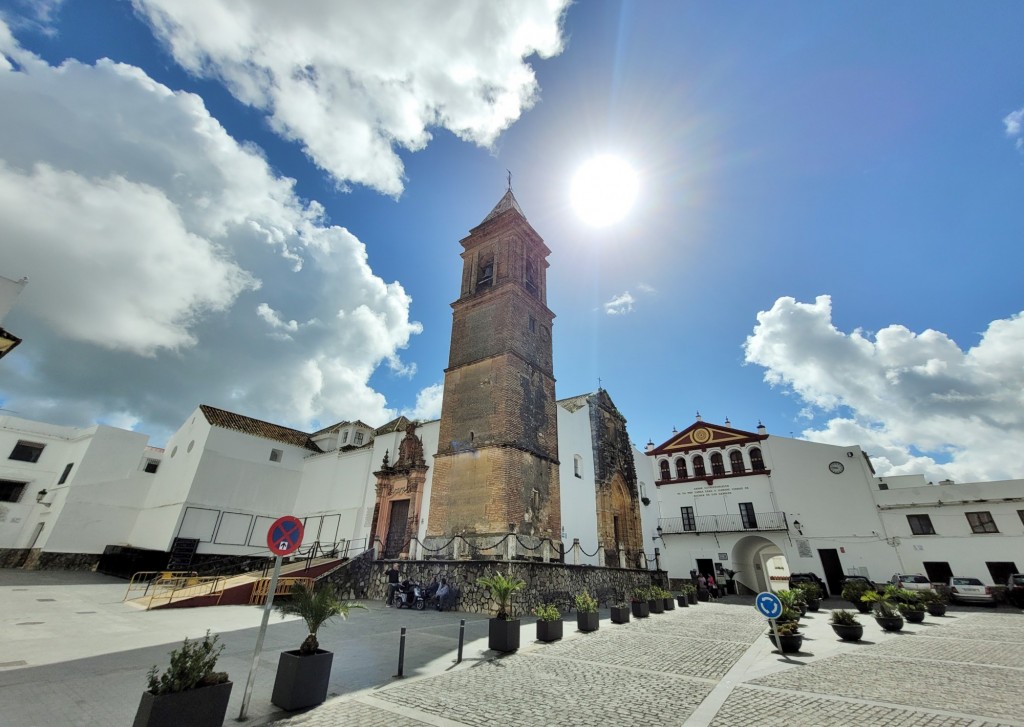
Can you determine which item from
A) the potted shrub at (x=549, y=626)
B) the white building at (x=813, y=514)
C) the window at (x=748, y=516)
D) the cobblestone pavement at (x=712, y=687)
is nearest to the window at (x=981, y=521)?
the white building at (x=813, y=514)

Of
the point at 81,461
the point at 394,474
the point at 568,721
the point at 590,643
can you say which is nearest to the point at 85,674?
the point at 568,721

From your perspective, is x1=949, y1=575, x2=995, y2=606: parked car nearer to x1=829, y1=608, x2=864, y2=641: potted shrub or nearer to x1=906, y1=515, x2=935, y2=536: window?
x1=906, y1=515, x2=935, y2=536: window

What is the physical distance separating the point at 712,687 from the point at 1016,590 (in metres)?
22.5

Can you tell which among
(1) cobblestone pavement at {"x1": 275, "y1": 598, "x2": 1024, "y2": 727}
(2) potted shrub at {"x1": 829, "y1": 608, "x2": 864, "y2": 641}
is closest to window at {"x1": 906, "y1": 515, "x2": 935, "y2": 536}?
(1) cobblestone pavement at {"x1": 275, "y1": 598, "x2": 1024, "y2": 727}

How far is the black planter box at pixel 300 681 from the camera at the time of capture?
511 cm

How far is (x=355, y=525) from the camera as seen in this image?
2230 centimetres

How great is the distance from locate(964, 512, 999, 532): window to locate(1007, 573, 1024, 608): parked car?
4317mm

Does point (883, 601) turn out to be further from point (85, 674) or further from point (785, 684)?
point (85, 674)

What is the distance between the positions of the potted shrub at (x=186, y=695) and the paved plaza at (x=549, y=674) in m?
0.90

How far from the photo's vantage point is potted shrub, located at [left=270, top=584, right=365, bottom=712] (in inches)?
202

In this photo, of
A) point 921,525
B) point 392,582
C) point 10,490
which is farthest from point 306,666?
point 10,490

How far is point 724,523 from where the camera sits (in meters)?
28.3

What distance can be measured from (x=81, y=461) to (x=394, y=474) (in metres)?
18.3

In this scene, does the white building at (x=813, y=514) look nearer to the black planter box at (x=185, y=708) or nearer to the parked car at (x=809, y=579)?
the parked car at (x=809, y=579)
